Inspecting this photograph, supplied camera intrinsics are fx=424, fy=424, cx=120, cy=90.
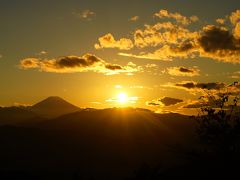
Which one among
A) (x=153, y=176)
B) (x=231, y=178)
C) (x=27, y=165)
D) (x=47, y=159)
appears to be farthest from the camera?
(x=47, y=159)

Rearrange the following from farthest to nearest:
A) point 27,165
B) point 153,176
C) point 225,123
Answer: point 27,165 < point 153,176 < point 225,123

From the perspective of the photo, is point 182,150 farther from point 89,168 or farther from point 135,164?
point 135,164

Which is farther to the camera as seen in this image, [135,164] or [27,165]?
[135,164]

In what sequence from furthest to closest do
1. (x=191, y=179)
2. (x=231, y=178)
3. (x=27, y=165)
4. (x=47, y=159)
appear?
(x=47, y=159) < (x=27, y=165) < (x=191, y=179) < (x=231, y=178)

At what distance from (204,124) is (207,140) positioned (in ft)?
4.93

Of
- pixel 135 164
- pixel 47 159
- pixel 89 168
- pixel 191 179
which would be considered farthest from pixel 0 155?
pixel 191 179

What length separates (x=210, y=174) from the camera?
113 ft

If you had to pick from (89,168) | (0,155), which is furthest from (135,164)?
(0,155)

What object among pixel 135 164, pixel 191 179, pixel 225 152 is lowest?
pixel 135 164

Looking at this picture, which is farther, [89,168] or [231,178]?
[89,168]

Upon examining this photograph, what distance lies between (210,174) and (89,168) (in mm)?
143140

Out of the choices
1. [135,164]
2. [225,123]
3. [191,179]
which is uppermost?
[225,123]

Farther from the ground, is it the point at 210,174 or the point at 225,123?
the point at 225,123

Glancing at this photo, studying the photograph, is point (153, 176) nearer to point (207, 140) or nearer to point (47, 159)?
point (207, 140)
